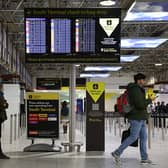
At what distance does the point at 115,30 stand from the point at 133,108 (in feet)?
7.63

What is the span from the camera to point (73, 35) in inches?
389

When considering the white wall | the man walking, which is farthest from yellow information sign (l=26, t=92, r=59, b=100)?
the white wall

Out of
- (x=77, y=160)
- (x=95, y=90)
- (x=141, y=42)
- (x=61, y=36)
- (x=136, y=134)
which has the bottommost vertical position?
(x=77, y=160)

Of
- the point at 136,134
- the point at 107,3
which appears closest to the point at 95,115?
the point at 136,134

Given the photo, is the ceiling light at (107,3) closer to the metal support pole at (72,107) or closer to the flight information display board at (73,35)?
the metal support pole at (72,107)

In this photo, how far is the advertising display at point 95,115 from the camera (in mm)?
10578

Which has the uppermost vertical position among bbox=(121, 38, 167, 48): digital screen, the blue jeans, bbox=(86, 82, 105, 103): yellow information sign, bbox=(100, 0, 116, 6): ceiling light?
bbox=(100, 0, 116, 6): ceiling light

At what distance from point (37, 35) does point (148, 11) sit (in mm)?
5582

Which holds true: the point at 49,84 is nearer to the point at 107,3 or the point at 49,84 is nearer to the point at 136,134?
the point at 107,3

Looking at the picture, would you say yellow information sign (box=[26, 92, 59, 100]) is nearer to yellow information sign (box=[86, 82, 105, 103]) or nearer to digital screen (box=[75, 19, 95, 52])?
yellow information sign (box=[86, 82, 105, 103])

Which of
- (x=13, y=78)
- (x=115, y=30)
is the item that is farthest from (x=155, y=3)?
(x=13, y=78)

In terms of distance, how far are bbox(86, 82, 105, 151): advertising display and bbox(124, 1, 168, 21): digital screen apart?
149 inches

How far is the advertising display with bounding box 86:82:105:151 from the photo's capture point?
1058 cm

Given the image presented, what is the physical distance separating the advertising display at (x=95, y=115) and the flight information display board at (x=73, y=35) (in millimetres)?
1091
